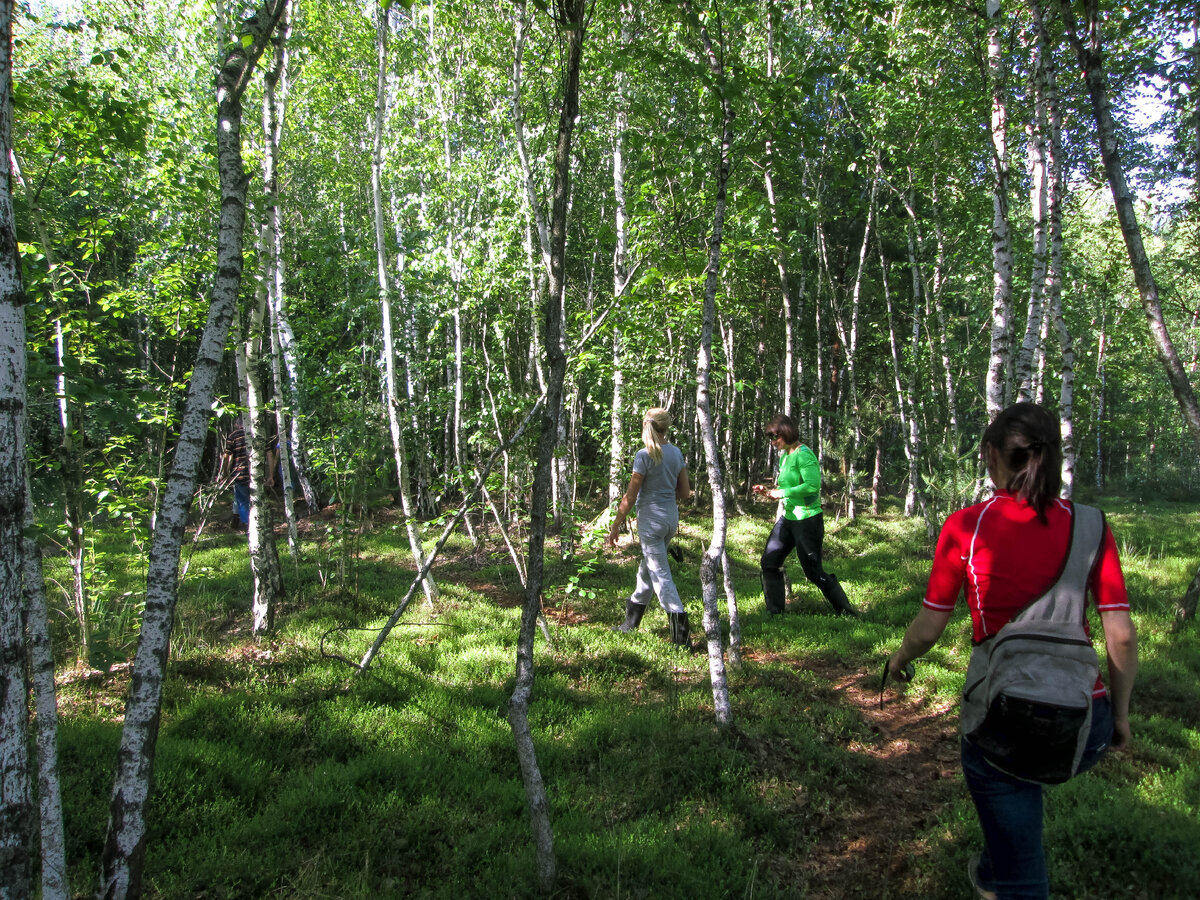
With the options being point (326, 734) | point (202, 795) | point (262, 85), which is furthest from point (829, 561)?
point (262, 85)

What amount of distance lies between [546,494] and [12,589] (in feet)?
5.94

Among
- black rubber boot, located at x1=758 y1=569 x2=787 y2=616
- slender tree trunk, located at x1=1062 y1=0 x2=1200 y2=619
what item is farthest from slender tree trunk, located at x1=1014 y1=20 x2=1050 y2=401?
black rubber boot, located at x1=758 y1=569 x2=787 y2=616

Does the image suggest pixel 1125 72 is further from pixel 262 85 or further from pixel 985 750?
pixel 262 85

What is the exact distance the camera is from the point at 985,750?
206 centimetres

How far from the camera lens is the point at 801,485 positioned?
6301mm

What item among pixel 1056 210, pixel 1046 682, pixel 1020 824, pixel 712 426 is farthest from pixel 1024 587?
pixel 1056 210

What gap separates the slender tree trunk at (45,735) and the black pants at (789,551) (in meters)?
5.63

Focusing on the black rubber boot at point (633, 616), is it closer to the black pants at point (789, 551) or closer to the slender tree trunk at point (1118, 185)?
the black pants at point (789, 551)

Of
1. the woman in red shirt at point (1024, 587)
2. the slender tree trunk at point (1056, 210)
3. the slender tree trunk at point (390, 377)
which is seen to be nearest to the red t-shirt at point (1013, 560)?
the woman in red shirt at point (1024, 587)

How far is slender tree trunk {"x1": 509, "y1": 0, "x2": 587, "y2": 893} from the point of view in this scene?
268 centimetres

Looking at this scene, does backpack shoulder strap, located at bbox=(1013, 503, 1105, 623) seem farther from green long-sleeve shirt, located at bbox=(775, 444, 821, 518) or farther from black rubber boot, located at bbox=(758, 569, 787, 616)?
black rubber boot, located at bbox=(758, 569, 787, 616)

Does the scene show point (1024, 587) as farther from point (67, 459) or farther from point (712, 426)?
point (67, 459)

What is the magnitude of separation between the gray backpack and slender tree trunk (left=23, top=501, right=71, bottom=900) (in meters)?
3.13

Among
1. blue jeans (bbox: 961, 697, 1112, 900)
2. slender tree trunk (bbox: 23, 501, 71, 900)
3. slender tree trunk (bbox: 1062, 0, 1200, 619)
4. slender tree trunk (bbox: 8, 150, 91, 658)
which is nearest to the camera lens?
blue jeans (bbox: 961, 697, 1112, 900)
